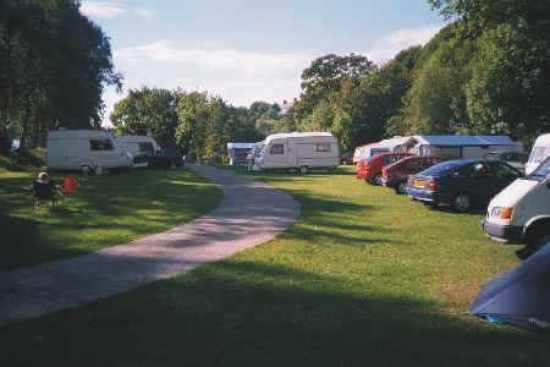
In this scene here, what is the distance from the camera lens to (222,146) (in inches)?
2923

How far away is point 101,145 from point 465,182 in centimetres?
2187

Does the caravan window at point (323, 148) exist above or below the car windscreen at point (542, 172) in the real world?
above

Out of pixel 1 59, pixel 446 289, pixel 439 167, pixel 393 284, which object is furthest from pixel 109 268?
pixel 1 59

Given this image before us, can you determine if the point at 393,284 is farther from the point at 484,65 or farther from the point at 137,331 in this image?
the point at 484,65

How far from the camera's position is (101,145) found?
105ft

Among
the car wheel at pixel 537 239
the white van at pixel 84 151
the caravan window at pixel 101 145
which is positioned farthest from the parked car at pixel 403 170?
the caravan window at pixel 101 145

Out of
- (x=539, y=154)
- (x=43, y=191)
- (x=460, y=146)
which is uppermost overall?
(x=460, y=146)

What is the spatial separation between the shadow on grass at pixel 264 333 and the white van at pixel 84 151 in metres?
26.1

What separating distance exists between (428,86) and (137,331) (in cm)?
6102

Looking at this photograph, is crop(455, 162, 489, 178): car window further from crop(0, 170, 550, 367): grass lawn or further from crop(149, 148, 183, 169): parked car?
crop(149, 148, 183, 169): parked car

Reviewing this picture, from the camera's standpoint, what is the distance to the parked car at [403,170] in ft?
72.5

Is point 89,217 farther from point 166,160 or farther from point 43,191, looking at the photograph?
point 166,160

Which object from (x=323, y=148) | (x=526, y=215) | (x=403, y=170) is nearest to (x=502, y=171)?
(x=403, y=170)

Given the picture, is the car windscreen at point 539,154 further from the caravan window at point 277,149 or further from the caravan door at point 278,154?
the caravan window at point 277,149
